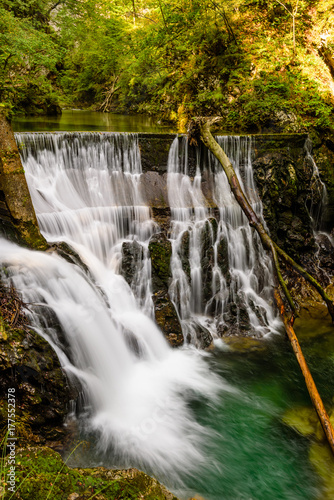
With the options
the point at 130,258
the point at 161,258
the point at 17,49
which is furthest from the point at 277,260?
the point at 17,49

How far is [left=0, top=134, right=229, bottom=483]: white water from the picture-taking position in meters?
3.92

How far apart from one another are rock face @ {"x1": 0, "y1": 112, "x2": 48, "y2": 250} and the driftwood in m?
3.57

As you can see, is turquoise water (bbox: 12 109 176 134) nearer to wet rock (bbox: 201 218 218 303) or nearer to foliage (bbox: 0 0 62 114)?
foliage (bbox: 0 0 62 114)

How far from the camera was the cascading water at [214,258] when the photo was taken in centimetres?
642

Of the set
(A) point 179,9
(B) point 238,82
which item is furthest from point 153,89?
(B) point 238,82

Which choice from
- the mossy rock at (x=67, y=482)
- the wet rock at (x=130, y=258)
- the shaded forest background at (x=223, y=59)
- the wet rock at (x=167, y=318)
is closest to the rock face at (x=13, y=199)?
the wet rock at (x=130, y=258)

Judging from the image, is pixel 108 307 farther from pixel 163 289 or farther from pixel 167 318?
pixel 163 289

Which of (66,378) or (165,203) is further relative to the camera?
(165,203)

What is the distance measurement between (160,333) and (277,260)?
2332 mm

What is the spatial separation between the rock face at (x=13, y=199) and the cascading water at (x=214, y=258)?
2.69 metres

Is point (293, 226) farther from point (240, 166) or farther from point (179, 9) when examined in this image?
point (179, 9)

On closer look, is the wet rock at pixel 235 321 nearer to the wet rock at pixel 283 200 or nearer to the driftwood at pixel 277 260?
the driftwood at pixel 277 260

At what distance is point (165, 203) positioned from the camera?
23.2ft

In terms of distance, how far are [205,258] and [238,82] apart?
6745 mm
